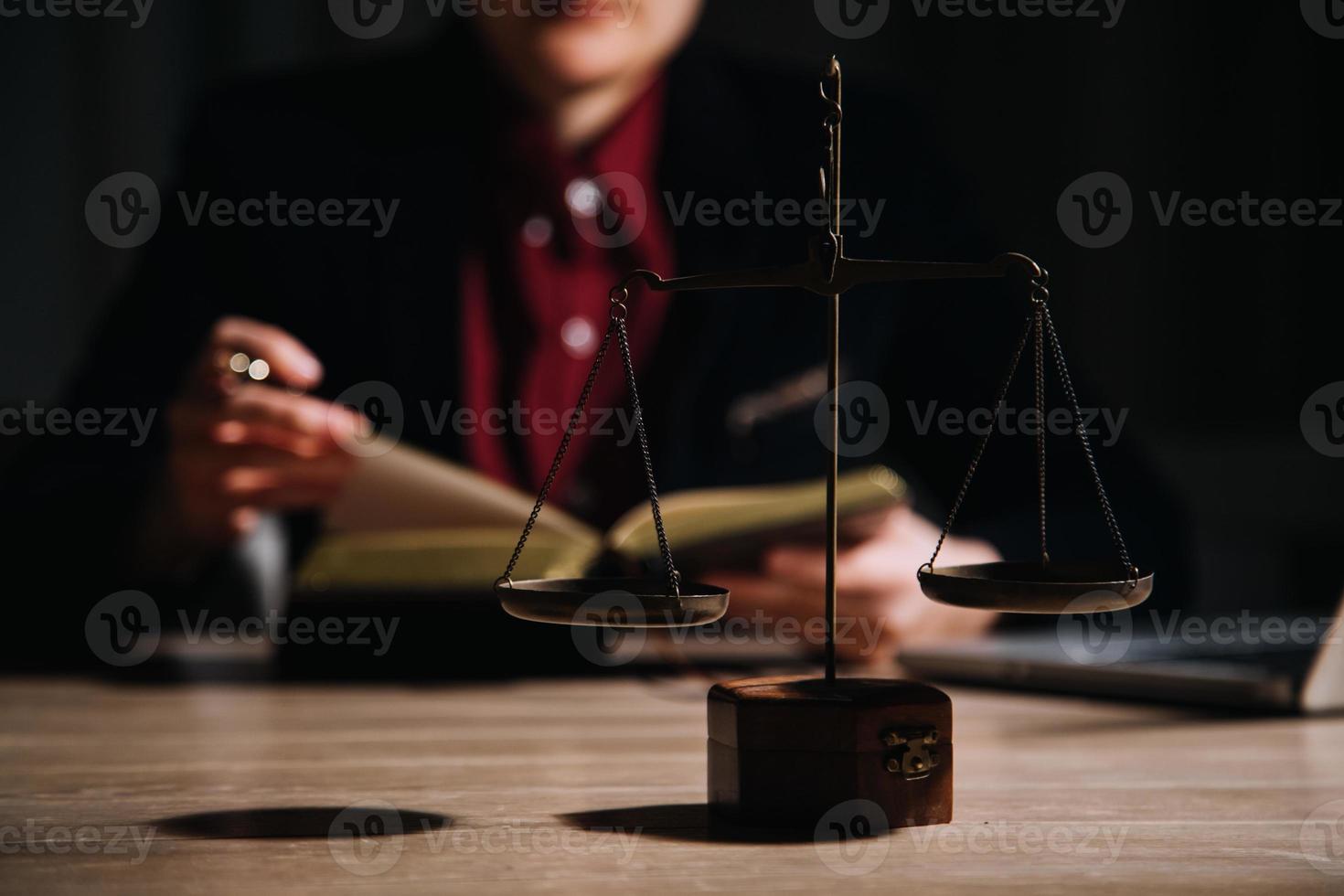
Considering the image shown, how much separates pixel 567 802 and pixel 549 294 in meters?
1.26

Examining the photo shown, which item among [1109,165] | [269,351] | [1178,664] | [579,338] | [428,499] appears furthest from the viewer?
[1109,165]

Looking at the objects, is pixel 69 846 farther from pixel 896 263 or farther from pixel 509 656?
pixel 509 656

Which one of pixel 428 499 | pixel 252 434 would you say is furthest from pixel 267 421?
pixel 428 499

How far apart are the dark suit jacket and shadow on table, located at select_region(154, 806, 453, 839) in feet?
3.46

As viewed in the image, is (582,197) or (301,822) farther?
(582,197)

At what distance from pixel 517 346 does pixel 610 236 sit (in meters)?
0.20

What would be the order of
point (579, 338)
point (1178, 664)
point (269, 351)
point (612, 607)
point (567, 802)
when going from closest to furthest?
point (612, 607) < point (567, 802) < point (1178, 664) < point (269, 351) < point (579, 338)

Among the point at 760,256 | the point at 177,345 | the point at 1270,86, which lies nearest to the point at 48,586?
the point at 177,345

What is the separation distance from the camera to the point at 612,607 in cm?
56

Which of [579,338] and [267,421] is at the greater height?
[579,338]

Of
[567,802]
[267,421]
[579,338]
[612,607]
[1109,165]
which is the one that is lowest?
[567,802]

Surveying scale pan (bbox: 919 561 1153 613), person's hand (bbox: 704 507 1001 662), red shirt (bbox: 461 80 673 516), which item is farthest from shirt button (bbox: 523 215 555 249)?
scale pan (bbox: 919 561 1153 613)

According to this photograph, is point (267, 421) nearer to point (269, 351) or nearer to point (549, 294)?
point (269, 351)

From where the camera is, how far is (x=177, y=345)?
1842mm
